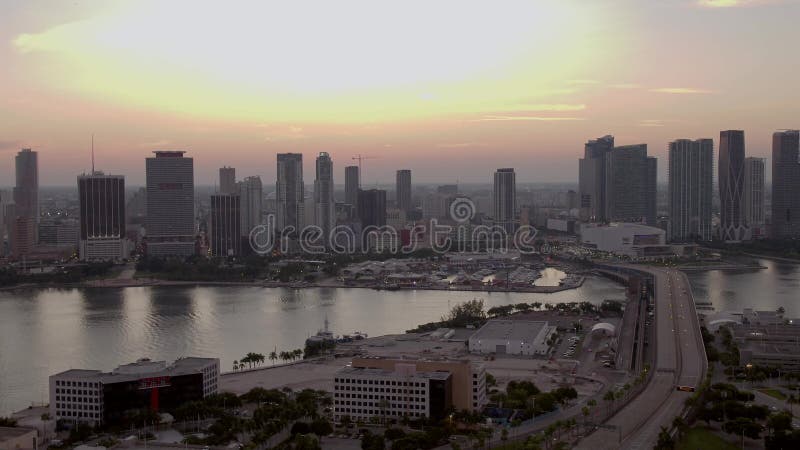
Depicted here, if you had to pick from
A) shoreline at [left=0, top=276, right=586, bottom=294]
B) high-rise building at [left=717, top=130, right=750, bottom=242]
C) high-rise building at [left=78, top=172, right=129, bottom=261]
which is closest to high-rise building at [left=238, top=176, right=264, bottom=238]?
high-rise building at [left=78, top=172, right=129, bottom=261]

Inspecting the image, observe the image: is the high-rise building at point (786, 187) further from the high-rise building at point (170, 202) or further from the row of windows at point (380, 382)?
the row of windows at point (380, 382)

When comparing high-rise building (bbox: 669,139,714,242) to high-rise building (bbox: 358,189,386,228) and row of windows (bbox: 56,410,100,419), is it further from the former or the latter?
row of windows (bbox: 56,410,100,419)

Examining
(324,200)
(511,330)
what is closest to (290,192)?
(324,200)

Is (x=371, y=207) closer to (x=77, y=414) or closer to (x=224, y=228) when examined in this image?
(x=224, y=228)

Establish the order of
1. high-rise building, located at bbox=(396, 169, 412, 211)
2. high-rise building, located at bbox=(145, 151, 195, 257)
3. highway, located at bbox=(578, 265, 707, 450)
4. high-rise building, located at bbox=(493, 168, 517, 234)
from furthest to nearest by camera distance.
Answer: high-rise building, located at bbox=(396, 169, 412, 211)
high-rise building, located at bbox=(493, 168, 517, 234)
high-rise building, located at bbox=(145, 151, 195, 257)
highway, located at bbox=(578, 265, 707, 450)

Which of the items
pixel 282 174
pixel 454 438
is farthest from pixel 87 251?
pixel 454 438

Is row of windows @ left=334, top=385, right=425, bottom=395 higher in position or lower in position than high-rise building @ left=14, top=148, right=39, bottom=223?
lower

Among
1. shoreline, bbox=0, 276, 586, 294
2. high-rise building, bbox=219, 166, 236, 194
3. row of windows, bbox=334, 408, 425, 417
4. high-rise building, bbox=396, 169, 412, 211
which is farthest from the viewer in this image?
high-rise building, bbox=396, 169, 412, 211

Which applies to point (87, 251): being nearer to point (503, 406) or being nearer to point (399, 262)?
point (399, 262)
